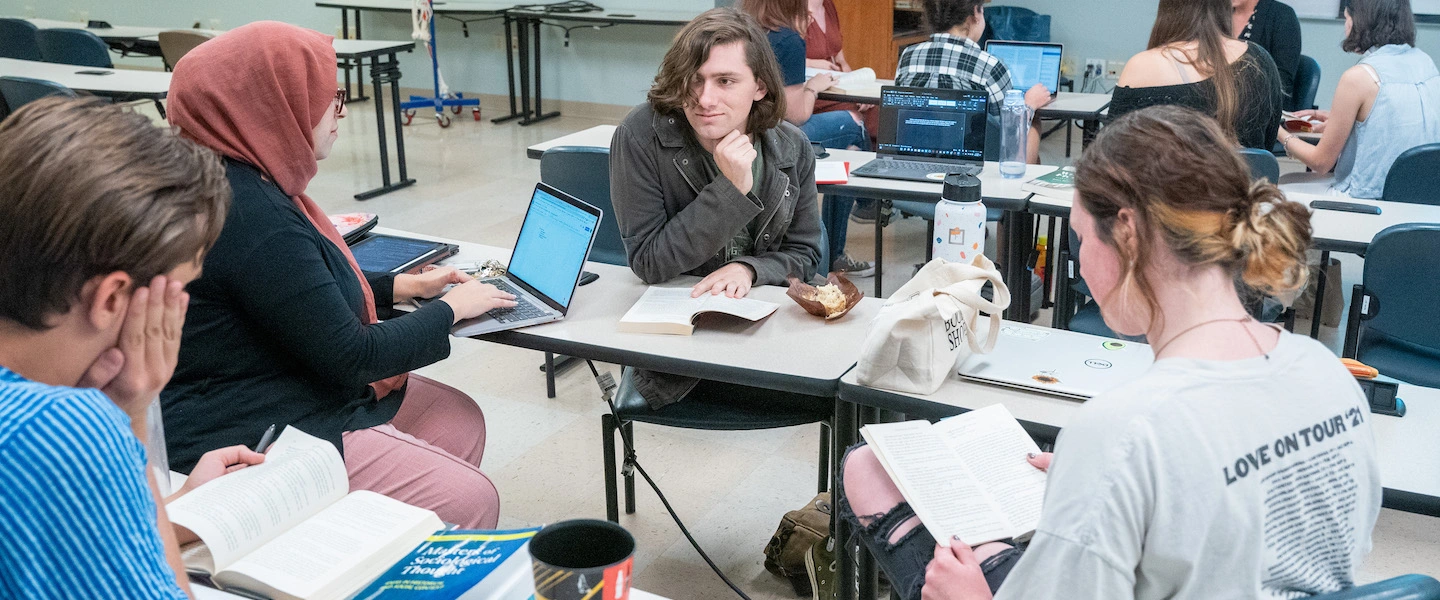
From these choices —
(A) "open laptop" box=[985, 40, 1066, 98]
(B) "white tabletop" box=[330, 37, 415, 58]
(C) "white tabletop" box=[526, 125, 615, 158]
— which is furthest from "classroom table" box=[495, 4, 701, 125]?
(C) "white tabletop" box=[526, 125, 615, 158]

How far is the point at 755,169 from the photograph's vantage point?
2342mm

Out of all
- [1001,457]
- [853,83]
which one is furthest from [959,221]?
[853,83]

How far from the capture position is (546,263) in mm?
2156

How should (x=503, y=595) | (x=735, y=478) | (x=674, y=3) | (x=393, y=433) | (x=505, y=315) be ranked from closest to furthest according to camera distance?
(x=503, y=595) → (x=393, y=433) → (x=505, y=315) → (x=735, y=478) → (x=674, y=3)

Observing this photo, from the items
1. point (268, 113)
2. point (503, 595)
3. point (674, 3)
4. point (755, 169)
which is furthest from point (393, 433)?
point (674, 3)

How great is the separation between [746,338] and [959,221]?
0.52 metres

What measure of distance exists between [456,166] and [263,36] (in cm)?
480

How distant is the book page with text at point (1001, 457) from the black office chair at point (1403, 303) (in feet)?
4.14

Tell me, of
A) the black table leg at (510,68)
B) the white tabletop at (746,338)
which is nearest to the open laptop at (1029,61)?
the white tabletop at (746,338)

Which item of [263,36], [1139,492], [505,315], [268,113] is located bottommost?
[505,315]

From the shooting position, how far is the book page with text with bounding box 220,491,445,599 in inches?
46.5

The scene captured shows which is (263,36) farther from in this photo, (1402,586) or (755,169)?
(1402,586)

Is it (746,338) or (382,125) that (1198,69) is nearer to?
(746,338)

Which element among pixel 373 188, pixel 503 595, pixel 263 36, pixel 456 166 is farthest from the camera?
pixel 456 166
